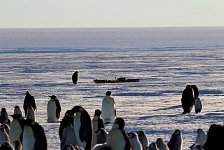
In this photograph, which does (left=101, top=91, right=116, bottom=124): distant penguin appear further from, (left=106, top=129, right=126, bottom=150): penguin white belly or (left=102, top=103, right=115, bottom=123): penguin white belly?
(left=106, top=129, right=126, bottom=150): penguin white belly

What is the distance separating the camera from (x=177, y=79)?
89.6 ft

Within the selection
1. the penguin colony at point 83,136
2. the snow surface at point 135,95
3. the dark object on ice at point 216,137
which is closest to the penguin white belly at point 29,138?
the penguin colony at point 83,136

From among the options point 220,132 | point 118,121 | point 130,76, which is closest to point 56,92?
point 130,76

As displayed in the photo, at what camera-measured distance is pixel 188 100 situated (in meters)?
16.4

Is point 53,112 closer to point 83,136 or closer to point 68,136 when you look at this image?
point 83,136

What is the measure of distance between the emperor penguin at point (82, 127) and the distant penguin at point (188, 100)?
6.76 meters

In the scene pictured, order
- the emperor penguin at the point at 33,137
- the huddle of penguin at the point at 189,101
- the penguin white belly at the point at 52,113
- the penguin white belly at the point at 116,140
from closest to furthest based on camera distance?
the penguin white belly at the point at 116,140
the emperor penguin at the point at 33,137
the penguin white belly at the point at 52,113
the huddle of penguin at the point at 189,101

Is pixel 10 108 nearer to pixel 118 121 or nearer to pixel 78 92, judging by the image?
pixel 78 92

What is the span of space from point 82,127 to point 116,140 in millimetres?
1569

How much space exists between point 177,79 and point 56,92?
750cm

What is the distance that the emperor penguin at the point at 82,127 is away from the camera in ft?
29.8

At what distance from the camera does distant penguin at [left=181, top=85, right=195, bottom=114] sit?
1602 cm

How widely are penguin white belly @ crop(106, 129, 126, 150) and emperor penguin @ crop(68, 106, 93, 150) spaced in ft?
4.78

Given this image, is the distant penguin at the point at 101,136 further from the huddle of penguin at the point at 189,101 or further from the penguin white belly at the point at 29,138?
the huddle of penguin at the point at 189,101
